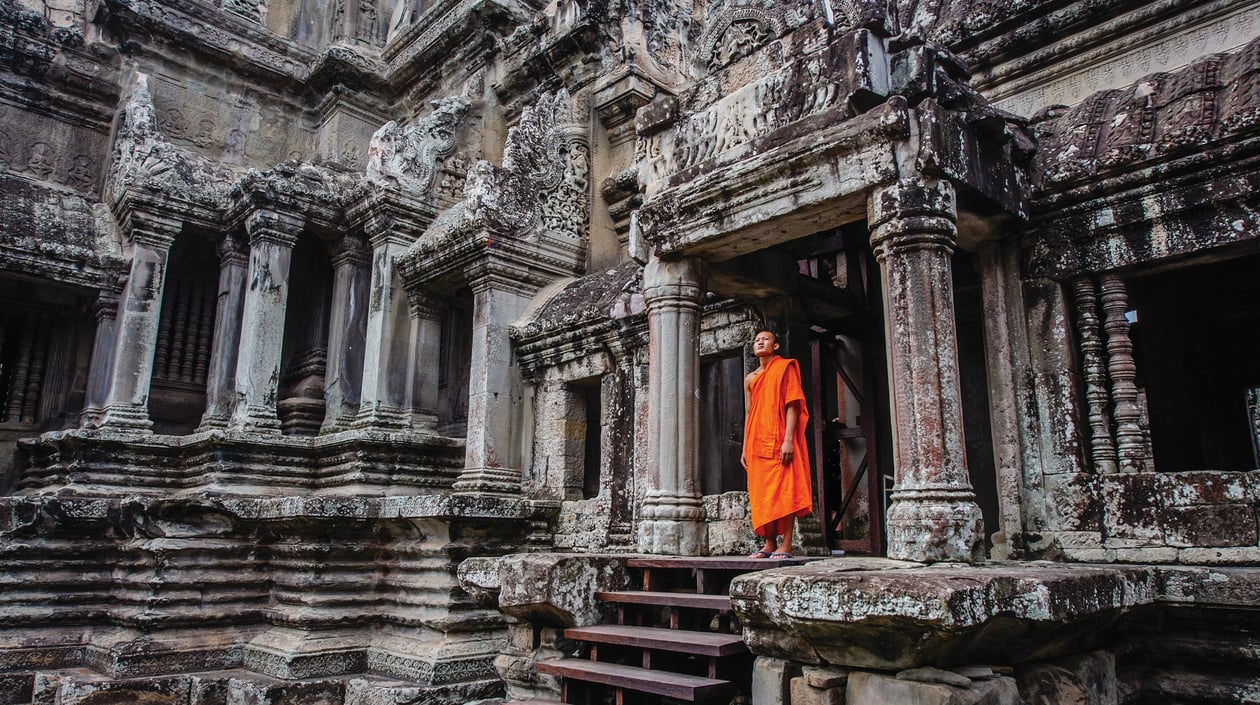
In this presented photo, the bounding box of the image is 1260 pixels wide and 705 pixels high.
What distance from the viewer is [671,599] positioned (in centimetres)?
511

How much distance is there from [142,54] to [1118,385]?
11.6 metres

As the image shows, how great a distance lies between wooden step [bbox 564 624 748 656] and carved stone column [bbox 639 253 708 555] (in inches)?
31.9

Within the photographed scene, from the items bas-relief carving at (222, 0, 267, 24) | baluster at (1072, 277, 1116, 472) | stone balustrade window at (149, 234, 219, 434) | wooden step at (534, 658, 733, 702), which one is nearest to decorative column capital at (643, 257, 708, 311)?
baluster at (1072, 277, 1116, 472)

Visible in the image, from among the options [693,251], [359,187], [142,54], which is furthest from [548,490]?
[142,54]

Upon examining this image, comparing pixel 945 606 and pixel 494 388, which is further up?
pixel 494 388

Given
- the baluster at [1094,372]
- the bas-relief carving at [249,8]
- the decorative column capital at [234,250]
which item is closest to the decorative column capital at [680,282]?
the baluster at [1094,372]

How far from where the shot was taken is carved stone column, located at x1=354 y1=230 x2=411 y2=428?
967 cm

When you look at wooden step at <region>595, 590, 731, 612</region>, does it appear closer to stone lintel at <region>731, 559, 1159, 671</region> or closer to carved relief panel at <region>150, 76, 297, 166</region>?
stone lintel at <region>731, 559, 1159, 671</region>

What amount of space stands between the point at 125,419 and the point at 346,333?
2491mm

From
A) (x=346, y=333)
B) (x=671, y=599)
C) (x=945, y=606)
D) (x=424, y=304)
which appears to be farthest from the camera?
(x=346, y=333)

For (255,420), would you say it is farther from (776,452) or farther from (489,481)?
(776,452)

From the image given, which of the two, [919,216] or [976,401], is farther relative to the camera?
[976,401]

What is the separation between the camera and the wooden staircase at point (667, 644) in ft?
14.8

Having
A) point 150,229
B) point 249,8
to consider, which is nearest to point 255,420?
point 150,229
